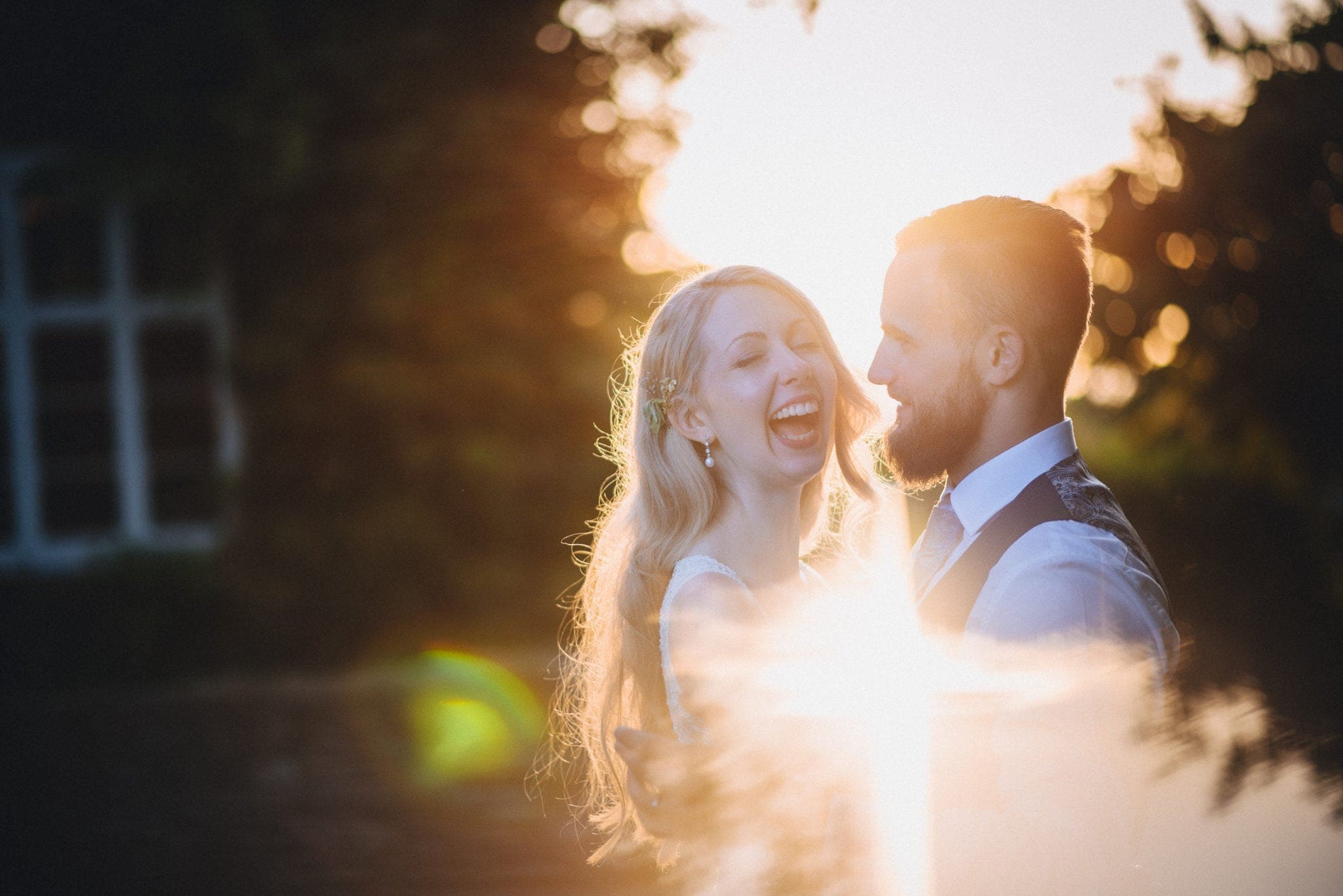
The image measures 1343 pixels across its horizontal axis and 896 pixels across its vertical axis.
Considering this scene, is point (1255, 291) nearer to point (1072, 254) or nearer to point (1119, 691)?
point (1072, 254)

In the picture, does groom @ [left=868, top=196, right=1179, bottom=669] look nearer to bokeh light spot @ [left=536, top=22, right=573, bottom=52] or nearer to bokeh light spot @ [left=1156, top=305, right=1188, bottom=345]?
bokeh light spot @ [left=1156, top=305, right=1188, bottom=345]

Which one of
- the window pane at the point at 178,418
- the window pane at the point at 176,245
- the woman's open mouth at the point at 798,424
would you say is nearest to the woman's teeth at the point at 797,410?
the woman's open mouth at the point at 798,424

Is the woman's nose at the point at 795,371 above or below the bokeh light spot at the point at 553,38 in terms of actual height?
below

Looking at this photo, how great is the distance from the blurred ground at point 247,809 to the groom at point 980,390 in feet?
10.9

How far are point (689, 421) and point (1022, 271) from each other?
1045 mm

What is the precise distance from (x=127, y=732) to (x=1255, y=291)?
24.7 feet

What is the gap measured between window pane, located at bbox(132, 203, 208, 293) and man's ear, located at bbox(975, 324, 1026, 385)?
7.35m

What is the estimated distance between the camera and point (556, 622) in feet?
27.2

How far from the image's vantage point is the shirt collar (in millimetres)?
2158

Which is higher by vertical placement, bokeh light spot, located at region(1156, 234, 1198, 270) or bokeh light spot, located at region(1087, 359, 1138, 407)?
bokeh light spot, located at region(1087, 359, 1138, 407)

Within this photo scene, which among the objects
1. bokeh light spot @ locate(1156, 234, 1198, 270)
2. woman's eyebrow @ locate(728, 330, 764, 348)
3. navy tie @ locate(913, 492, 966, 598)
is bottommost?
navy tie @ locate(913, 492, 966, 598)

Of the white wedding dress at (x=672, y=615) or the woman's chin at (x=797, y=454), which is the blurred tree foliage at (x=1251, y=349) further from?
the white wedding dress at (x=672, y=615)

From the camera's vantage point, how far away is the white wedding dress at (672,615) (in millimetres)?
2748

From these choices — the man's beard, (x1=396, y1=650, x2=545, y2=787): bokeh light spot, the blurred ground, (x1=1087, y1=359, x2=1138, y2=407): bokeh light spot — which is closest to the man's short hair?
the man's beard
